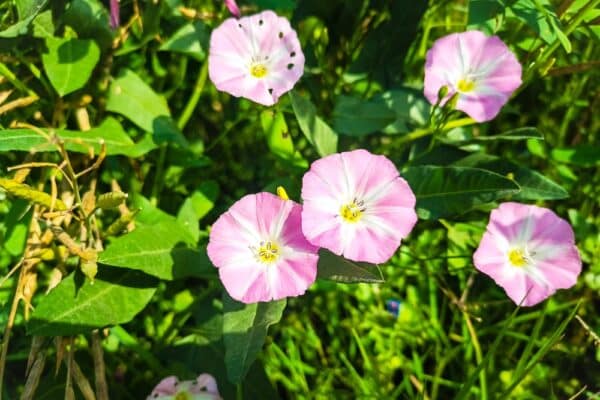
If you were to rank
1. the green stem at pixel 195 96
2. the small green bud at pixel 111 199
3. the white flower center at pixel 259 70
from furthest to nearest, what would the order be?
1. the green stem at pixel 195 96
2. the white flower center at pixel 259 70
3. the small green bud at pixel 111 199

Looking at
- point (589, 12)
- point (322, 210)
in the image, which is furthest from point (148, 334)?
point (589, 12)

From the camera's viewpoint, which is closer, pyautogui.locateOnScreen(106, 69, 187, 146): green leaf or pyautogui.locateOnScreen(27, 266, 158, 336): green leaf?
pyautogui.locateOnScreen(27, 266, 158, 336): green leaf

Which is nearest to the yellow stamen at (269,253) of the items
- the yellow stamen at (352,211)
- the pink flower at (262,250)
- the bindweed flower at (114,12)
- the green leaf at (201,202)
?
the pink flower at (262,250)

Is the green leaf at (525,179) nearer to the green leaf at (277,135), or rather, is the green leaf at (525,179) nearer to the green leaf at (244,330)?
the green leaf at (277,135)

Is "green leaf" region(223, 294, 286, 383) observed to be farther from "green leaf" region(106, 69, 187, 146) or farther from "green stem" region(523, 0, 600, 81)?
"green stem" region(523, 0, 600, 81)

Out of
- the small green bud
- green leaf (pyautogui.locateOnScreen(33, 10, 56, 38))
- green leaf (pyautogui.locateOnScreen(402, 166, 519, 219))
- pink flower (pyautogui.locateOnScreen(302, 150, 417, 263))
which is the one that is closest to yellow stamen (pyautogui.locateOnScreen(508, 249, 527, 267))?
green leaf (pyautogui.locateOnScreen(402, 166, 519, 219))

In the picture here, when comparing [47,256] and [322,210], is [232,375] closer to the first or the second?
[322,210]
